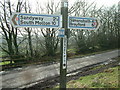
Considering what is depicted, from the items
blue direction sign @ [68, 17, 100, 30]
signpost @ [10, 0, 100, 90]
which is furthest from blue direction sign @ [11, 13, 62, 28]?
blue direction sign @ [68, 17, 100, 30]

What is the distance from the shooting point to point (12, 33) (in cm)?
1223

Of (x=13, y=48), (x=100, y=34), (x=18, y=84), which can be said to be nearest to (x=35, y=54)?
(x=13, y=48)

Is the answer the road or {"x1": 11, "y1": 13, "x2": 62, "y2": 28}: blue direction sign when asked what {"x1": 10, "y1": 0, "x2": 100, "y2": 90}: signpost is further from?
the road

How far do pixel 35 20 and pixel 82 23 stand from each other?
108 cm

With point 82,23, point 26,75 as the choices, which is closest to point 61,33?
point 82,23

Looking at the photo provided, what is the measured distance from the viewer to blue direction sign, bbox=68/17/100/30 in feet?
8.51

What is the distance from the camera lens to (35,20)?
7.95ft

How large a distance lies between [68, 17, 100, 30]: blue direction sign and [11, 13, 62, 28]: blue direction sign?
0.28 m

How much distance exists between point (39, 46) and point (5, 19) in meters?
4.47

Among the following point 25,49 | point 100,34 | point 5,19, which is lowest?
point 25,49

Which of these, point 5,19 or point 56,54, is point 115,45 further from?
point 5,19

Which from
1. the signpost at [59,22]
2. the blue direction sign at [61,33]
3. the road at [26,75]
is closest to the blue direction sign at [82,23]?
the signpost at [59,22]

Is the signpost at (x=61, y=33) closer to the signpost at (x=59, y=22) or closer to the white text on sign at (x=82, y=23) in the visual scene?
the signpost at (x=59, y=22)

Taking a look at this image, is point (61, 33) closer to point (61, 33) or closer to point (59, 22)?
point (61, 33)
